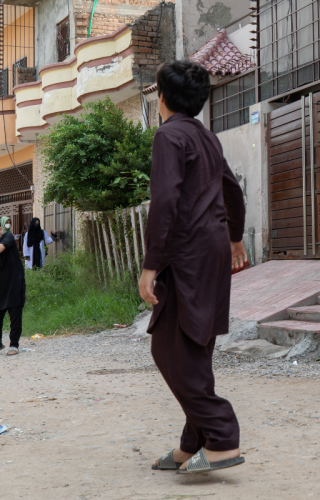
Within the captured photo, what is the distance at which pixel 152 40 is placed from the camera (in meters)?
13.5

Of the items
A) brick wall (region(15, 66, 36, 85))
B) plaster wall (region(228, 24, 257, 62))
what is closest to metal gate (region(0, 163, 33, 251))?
brick wall (region(15, 66, 36, 85))

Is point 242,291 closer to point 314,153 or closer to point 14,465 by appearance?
point 314,153

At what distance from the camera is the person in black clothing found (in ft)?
25.5

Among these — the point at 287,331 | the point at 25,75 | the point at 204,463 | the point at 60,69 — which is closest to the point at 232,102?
the point at 60,69


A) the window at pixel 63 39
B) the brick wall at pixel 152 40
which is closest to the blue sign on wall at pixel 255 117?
the brick wall at pixel 152 40

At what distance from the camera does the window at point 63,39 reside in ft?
57.0

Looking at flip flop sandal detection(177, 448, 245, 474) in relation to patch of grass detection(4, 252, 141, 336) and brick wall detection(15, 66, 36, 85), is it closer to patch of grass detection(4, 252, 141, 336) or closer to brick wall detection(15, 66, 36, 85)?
patch of grass detection(4, 252, 141, 336)

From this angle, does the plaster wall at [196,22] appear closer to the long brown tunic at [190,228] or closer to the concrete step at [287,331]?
the concrete step at [287,331]

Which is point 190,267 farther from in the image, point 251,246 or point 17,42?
point 17,42

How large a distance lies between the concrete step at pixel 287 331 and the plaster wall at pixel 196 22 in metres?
8.22

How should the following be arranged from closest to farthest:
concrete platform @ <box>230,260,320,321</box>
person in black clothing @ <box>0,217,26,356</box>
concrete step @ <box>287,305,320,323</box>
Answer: concrete step @ <box>287,305,320,323</box> < concrete platform @ <box>230,260,320,321</box> < person in black clothing @ <box>0,217,26,356</box>

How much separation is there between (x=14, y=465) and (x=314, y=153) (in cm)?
716

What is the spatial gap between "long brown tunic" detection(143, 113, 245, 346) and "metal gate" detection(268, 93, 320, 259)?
6.59 m

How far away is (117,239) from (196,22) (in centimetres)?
548
